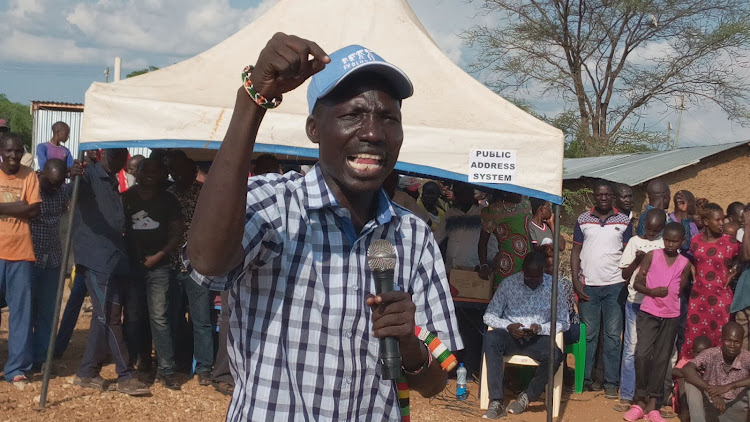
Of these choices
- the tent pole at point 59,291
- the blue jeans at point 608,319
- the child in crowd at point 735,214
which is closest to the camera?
the tent pole at point 59,291

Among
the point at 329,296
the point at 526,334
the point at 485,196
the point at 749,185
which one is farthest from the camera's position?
the point at 749,185

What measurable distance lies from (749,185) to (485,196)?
771 cm

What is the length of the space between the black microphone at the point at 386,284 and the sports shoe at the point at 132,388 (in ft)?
17.8

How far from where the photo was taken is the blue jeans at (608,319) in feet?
26.0

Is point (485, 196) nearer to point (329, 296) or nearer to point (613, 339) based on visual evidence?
point (613, 339)

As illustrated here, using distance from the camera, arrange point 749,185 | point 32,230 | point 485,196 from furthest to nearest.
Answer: point 749,185 < point 485,196 < point 32,230

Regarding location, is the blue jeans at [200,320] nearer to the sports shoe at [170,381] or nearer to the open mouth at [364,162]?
the sports shoe at [170,381]

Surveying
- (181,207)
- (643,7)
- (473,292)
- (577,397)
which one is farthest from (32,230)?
(643,7)

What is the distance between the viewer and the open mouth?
1798mm

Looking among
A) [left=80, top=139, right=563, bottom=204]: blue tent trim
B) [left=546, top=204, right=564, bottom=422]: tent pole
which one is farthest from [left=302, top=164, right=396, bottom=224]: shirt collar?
[left=546, top=204, right=564, bottom=422]: tent pole

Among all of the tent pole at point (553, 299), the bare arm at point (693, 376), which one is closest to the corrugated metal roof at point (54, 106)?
the tent pole at point (553, 299)

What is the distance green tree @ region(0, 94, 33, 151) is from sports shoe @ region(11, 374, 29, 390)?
105ft

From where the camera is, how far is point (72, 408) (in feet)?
20.6

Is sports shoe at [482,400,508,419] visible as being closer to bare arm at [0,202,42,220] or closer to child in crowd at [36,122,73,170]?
bare arm at [0,202,42,220]
